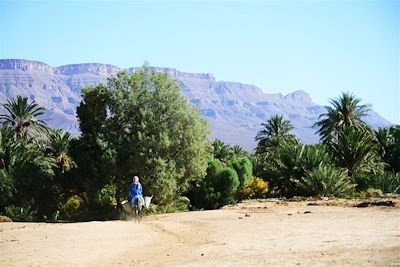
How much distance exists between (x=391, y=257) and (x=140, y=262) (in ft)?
16.8

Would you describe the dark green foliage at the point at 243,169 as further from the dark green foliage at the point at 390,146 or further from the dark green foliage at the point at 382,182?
the dark green foliage at the point at 390,146

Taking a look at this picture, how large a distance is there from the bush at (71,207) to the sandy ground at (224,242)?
17.5 metres

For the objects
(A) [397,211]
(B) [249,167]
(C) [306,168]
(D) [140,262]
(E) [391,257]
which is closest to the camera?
(E) [391,257]

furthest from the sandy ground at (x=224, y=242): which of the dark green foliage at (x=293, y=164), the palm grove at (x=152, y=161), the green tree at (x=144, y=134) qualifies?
the green tree at (x=144, y=134)

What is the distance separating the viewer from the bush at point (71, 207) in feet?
111

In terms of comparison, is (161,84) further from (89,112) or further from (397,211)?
(397,211)

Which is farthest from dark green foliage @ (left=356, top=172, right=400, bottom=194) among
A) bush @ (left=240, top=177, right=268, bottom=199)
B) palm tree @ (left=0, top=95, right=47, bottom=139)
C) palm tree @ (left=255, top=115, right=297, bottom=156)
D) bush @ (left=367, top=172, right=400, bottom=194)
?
palm tree @ (left=0, top=95, right=47, bottom=139)

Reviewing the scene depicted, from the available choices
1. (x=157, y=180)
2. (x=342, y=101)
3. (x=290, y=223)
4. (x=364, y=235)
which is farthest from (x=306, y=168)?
(x=342, y=101)

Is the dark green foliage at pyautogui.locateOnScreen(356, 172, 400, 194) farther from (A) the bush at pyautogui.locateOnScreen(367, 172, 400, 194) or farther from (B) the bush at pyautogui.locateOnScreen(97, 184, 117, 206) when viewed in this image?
(B) the bush at pyautogui.locateOnScreen(97, 184, 117, 206)

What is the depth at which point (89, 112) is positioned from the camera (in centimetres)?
2698

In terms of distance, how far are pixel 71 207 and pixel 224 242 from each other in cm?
2536

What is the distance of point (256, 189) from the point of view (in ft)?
102

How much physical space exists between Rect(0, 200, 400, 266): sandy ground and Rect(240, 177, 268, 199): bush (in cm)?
1273

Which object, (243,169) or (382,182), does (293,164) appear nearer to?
(382,182)
